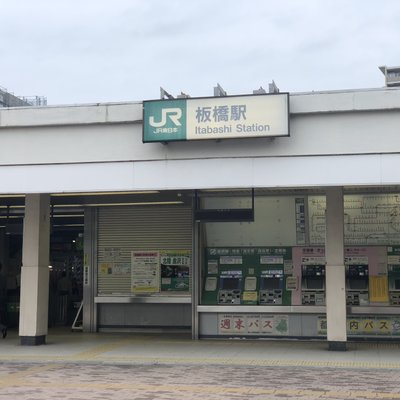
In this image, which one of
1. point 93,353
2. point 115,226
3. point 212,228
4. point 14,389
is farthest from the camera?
point 115,226

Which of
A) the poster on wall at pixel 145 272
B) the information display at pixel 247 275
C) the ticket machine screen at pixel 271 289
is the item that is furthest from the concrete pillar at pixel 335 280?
the poster on wall at pixel 145 272

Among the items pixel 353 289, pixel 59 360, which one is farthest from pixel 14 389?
pixel 353 289

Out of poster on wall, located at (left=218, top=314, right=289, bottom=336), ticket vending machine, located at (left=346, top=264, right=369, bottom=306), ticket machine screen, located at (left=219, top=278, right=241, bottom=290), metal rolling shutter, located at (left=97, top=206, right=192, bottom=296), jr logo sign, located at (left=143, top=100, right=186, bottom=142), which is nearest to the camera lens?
Result: jr logo sign, located at (left=143, top=100, right=186, bottom=142)

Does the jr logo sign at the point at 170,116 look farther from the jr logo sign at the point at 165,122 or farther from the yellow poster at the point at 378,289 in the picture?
the yellow poster at the point at 378,289

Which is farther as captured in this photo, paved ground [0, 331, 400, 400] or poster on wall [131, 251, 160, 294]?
poster on wall [131, 251, 160, 294]

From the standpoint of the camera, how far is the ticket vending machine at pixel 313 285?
1361cm

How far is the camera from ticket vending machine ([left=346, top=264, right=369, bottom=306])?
13.4 m

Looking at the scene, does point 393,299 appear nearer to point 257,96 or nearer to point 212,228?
point 212,228

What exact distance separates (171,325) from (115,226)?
283 cm

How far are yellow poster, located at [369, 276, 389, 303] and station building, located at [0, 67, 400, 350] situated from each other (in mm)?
22

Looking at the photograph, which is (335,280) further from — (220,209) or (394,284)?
(220,209)

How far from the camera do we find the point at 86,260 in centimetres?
1548

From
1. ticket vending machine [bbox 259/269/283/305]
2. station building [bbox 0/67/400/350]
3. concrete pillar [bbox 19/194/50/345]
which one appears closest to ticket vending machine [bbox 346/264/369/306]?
station building [bbox 0/67/400/350]

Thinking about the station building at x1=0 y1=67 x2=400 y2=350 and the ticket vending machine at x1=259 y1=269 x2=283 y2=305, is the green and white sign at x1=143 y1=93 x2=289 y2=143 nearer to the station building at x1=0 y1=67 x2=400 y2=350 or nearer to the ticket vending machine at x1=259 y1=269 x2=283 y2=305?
the station building at x1=0 y1=67 x2=400 y2=350
